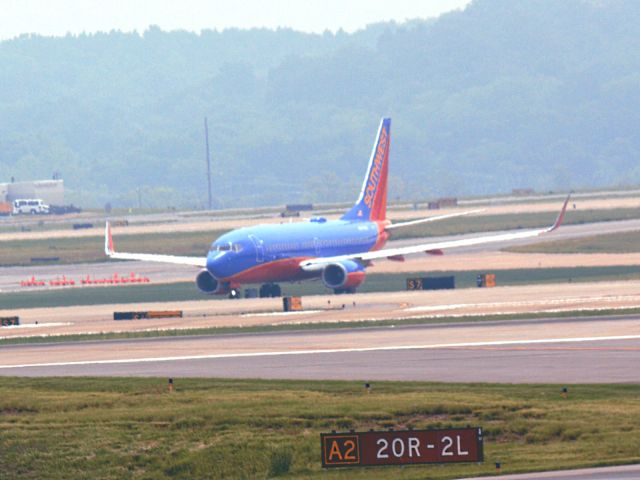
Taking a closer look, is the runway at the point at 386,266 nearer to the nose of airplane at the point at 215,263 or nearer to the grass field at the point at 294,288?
the grass field at the point at 294,288

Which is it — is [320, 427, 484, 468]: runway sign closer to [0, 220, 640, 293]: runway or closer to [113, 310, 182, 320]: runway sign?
[113, 310, 182, 320]: runway sign

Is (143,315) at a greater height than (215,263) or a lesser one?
lesser

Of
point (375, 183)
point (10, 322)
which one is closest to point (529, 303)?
point (10, 322)

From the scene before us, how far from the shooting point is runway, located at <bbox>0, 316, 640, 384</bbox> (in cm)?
4734

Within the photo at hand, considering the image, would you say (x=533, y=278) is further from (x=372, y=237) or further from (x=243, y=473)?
(x=243, y=473)

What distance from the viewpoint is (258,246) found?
83.9m

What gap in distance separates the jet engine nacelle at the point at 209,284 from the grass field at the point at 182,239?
44.4 metres

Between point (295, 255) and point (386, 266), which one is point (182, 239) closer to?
point (386, 266)

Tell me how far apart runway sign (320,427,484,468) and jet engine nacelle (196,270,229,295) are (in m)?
51.7

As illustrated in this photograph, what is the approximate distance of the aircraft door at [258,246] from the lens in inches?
3302

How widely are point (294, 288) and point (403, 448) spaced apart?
59.7 m

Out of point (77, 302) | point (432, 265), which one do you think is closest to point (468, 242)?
point (432, 265)

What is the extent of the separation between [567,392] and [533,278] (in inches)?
1921

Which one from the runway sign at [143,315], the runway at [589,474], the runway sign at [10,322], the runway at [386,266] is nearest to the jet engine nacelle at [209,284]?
the runway sign at [143,315]
